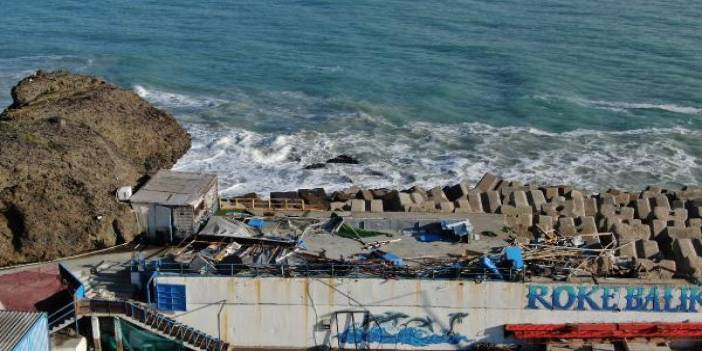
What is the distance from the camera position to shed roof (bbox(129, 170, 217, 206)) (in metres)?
30.6

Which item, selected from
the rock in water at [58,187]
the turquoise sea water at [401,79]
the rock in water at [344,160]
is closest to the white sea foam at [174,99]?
the turquoise sea water at [401,79]

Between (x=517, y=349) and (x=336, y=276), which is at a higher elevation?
(x=336, y=276)

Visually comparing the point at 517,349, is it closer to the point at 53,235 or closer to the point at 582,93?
the point at 53,235

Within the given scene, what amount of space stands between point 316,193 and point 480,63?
3590cm

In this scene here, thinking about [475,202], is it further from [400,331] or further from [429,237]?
[400,331]

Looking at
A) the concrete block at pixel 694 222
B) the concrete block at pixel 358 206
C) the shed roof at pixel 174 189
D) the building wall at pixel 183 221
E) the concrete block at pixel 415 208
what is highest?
the shed roof at pixel 174 189

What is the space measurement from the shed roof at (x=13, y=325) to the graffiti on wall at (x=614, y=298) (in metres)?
15.9

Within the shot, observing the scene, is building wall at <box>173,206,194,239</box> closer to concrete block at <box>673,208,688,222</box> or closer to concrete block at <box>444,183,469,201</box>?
concrete block at <box>444,183,469,201</box>

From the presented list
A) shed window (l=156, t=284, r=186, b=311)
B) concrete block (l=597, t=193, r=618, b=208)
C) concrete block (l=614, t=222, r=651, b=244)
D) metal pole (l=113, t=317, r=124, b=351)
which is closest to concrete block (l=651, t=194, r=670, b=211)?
concrete block (l=597, t=193, r=618, b=208)

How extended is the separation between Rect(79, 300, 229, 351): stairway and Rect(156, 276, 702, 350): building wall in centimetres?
34

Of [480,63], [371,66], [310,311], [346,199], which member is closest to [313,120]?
[371,66]

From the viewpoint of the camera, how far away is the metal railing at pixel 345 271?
92.4 ft

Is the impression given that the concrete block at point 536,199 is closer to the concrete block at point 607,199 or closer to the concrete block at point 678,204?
the concrete block at point 607,199

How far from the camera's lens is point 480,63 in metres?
71.4
